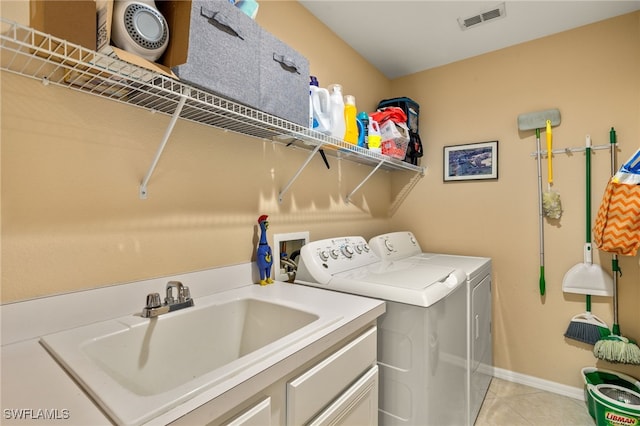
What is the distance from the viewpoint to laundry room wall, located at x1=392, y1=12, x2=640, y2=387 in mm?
2146

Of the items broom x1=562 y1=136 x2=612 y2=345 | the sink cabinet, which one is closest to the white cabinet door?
the sink cabinet

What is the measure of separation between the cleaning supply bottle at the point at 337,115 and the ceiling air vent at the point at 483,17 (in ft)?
3.81

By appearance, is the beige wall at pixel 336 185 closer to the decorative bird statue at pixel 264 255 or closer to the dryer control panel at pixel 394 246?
the decorative bird statue at pixel 264 255

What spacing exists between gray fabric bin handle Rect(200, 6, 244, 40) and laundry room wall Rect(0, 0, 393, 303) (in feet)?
1.45

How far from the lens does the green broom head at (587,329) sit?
2.13 meters

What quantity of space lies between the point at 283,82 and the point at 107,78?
0.64 metres

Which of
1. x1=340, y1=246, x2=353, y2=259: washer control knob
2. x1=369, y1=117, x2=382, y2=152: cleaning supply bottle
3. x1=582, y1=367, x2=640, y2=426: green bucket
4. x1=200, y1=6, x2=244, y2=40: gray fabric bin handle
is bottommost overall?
x1=582, y1=367, x2=640, y2=426: green bucket

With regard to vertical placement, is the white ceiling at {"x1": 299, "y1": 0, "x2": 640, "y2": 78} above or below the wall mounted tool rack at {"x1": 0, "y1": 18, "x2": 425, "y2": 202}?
above

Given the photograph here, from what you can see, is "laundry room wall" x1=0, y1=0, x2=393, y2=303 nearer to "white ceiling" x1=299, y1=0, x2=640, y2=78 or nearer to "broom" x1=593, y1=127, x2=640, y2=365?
"white ceiling" x1=299, y1=0, x2=640, y2=78

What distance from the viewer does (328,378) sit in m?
1.02

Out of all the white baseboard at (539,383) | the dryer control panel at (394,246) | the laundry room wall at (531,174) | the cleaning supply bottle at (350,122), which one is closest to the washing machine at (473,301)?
the dryer control panel at (394,246)

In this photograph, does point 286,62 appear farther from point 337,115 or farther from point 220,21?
point 337,115

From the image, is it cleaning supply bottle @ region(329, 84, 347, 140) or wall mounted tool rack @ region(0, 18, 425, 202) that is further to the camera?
cleaning supply bottle @ region(329, 84, 347, 140)

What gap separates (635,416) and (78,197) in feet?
9.41
